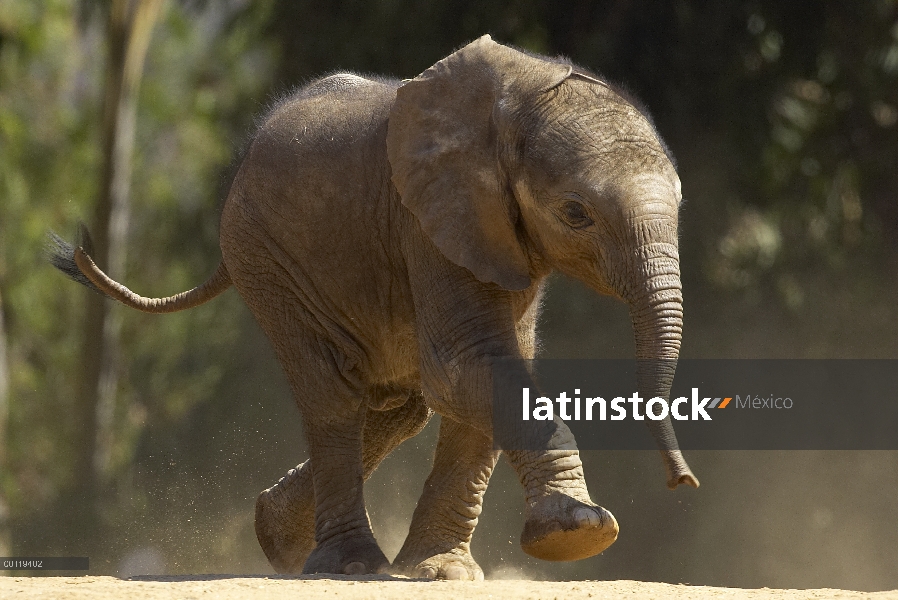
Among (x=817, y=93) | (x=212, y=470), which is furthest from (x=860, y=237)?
(x=212, y=470)

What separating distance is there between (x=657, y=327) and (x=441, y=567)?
5.33ft

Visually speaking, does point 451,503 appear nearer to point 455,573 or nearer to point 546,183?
point 455,573

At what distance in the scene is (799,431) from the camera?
1361 cm

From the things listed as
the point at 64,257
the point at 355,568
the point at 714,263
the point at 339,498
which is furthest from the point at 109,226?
the point at 355,568

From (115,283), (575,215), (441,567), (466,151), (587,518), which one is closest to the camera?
(587,518)

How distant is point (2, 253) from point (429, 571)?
682 inches

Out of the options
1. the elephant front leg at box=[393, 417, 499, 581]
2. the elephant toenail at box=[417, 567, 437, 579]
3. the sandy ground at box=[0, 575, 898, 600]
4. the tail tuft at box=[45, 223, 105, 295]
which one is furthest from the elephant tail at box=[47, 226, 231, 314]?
the sandy ground at box=[0, 575, 898, 600]

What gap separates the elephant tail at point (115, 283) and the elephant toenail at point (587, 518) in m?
2.87

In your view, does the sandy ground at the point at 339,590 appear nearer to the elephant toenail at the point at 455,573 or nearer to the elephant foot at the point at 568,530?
the elephant foot at the point at 568,530

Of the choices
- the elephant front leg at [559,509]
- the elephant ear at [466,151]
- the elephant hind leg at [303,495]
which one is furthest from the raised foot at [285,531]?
the elephant front leg at [559,509]

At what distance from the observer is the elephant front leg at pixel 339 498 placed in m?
6.49

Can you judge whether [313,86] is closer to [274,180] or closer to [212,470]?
[274,180]

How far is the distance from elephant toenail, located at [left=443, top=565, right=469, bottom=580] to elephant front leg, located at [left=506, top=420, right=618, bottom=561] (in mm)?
834

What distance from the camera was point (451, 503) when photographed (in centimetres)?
668
